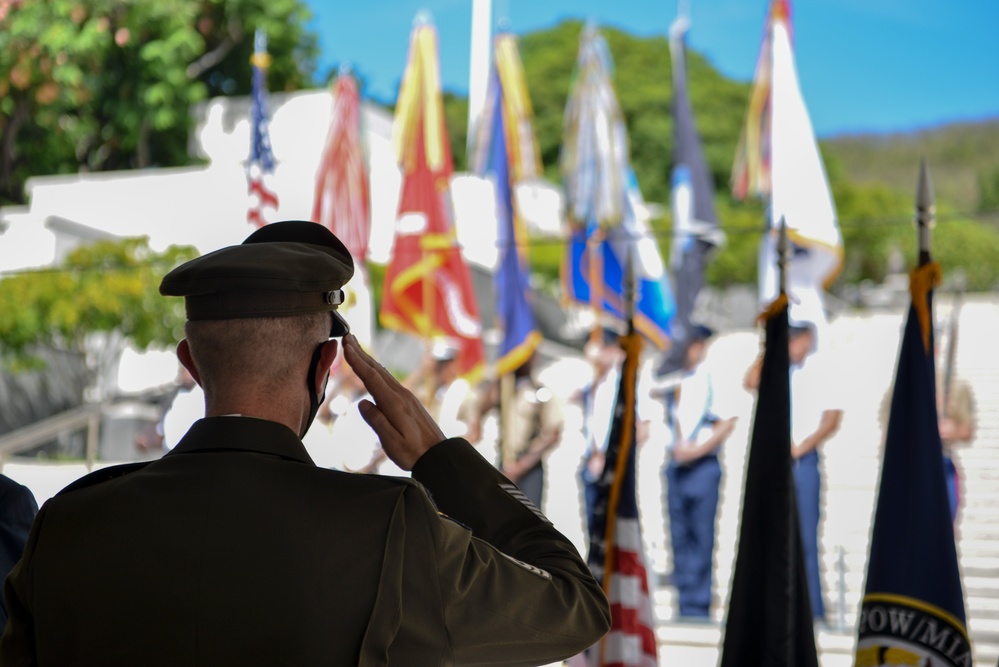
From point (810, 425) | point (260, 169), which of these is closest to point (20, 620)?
point (810, 425)

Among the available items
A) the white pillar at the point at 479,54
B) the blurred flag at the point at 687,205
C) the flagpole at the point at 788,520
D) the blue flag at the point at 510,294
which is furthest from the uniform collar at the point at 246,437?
the white pillar at the point at 479,54

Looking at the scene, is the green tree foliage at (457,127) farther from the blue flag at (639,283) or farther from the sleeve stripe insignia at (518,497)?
the sleeve stripe insignia at (518,497)

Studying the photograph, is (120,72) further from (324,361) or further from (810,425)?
(324,361)

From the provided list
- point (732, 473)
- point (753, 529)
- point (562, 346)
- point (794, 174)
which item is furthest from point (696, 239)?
point (562, 346)

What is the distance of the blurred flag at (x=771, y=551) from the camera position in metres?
2.34

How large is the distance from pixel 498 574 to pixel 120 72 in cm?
1789

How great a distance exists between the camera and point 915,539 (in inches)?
92.4

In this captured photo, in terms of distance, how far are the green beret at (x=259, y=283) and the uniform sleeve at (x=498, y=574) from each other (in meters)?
0.23

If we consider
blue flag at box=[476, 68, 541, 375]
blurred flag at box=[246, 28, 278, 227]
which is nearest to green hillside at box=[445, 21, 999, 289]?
blue flag at box=[476, 68, 541, 375]

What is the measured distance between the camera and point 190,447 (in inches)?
49.8

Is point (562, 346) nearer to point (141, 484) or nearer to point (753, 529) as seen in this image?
point (753, 529)

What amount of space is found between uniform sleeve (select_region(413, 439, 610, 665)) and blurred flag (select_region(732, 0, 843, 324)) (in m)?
4.49

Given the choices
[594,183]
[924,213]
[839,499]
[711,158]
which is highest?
[711,158]

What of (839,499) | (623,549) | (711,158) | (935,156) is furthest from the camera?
(935,156)
